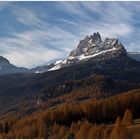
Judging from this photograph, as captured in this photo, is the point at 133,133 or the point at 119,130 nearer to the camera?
the point at 119,130

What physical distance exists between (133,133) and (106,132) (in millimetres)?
11754

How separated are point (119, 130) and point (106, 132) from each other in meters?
17.8

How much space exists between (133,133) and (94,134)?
1691cm

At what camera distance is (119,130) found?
17588cm

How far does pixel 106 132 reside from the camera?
7598 inches

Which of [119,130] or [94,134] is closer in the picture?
[119,130]

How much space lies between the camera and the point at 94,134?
194625 mm

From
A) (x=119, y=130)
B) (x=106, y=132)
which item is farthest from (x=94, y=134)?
(x=119, y=130)

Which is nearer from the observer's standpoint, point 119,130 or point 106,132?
point 119,130

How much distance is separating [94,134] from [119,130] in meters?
21.0

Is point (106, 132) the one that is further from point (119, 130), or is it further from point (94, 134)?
point (119, 130)
